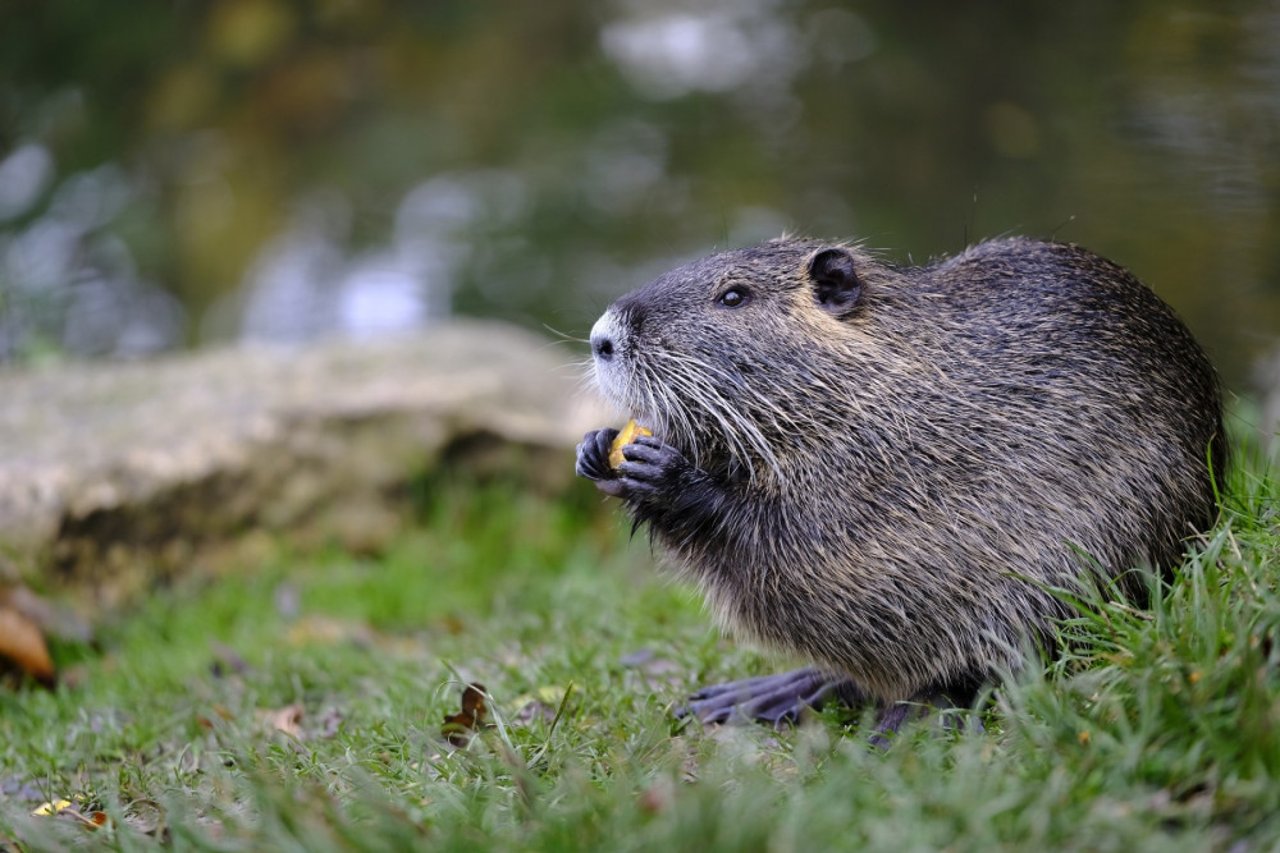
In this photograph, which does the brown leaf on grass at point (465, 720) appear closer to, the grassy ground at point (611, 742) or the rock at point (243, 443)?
the grassy ground at point (611, 742)

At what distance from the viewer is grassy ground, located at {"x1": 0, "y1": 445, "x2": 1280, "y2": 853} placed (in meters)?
2.20

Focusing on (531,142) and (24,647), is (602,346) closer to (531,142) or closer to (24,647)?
(24,647)

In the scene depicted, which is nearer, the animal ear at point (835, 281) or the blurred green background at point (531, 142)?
the animal ear at point (835, 281)

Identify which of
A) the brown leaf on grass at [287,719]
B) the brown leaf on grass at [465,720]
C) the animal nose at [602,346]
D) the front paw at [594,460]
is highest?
the animal nose at [602,346]

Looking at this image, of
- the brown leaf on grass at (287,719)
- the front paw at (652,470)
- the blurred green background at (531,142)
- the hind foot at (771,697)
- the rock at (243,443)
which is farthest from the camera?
the blurred green background at (531,142)

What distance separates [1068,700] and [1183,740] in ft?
0.88

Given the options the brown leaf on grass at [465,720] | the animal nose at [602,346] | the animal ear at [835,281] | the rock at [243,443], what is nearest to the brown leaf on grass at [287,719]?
the brown leaf on grass at [465,720]

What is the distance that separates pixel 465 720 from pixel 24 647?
2.19m

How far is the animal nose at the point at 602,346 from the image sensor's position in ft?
11.5

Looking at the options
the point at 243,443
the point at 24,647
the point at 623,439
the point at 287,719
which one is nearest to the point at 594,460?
the point at 623,439

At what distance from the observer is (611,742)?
10.4 ft

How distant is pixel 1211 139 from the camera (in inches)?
314

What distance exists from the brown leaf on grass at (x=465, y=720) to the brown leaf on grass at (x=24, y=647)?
2.09m

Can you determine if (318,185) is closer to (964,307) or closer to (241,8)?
(241,8)
